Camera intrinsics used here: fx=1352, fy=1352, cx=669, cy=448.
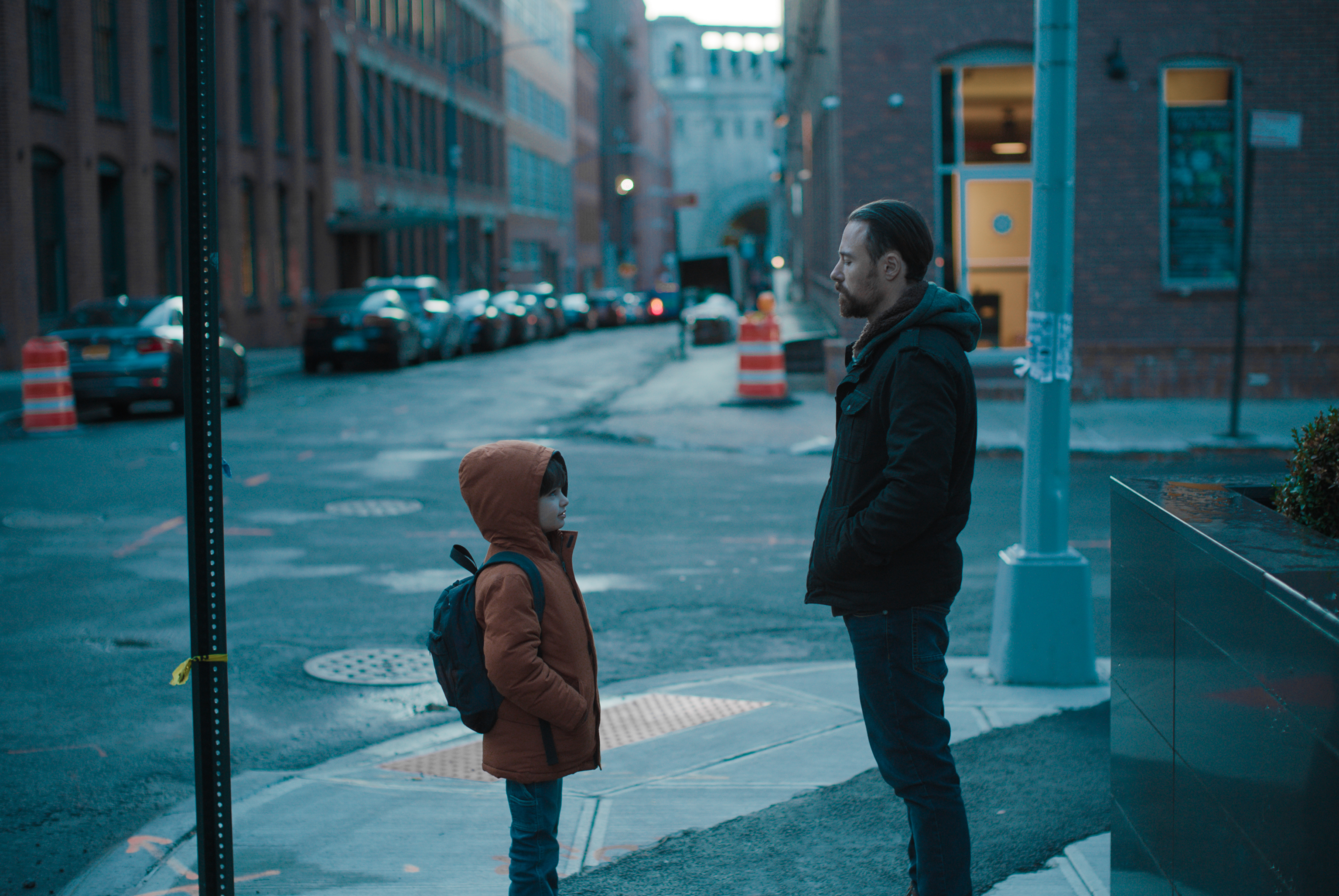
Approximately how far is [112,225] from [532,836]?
2816 cm

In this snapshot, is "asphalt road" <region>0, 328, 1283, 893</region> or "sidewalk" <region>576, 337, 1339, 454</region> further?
"sidewalk" <region>576, 337, 1339, 454</region>

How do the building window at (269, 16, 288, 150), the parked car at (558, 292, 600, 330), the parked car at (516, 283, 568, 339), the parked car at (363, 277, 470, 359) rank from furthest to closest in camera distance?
the parked car at (558, 292, 600, 330), the parked car at (516, 283, 568, 339), the building window at (269, 16, 288, 150), the parked car at (363, 277, 470, 359)

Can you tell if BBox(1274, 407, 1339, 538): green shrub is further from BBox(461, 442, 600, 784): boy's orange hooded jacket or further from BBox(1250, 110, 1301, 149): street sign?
BBox(1250, 110, 1301, 149): street sign

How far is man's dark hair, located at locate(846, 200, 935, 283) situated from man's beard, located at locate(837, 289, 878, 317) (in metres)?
0.10

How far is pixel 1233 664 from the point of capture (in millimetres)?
2611

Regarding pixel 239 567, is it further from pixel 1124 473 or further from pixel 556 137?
pixel 556 137

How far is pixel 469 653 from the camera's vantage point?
3221 mm

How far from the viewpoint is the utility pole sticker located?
19.5 feet

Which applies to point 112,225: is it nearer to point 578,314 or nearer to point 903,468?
point 578,314

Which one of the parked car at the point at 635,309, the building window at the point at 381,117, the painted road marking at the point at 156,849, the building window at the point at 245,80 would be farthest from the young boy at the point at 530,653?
the parked car at the point at 635,309

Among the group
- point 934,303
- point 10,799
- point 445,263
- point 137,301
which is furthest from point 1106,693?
point 445,263

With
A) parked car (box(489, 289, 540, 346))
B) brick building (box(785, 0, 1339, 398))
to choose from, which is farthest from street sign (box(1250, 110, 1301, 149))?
parked car (box(489, 289, 540, 346))

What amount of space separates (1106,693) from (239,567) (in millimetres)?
5450

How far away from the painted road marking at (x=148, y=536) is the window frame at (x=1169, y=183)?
13.3m
